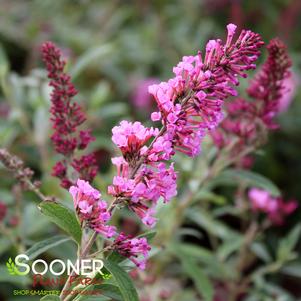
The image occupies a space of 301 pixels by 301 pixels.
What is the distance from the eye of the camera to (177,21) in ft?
15.1

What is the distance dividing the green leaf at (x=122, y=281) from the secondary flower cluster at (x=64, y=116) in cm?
28

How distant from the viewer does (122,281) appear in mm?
1267

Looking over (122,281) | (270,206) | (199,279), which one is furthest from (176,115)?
(270,206)

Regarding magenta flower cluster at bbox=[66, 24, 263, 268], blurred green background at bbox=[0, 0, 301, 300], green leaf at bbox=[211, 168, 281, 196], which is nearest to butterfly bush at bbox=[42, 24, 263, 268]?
magenta flower cluster at bbox=[66, 24, 263, 268]

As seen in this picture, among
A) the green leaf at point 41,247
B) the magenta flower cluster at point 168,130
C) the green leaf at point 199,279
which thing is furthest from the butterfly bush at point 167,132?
the green leaf at point 199,279

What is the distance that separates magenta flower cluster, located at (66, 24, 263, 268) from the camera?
1.22 meters

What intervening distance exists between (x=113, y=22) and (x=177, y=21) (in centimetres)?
55

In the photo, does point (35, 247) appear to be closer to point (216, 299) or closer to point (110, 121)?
point (216, 299)

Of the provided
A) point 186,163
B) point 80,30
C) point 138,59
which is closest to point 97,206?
point 186,163

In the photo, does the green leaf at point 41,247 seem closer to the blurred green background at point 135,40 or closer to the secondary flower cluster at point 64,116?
the secondary flower cluster at point 64,116

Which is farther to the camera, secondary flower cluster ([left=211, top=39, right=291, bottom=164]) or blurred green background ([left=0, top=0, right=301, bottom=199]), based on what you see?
blurred green background ([left=0, top=0, right=301, bottom=199])

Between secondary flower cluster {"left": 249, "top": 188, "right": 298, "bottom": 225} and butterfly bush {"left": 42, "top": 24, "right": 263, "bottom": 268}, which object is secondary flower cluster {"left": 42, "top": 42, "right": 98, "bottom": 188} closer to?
butterfly bush {"left": 42, "top": 24, "right": 263, "bottom": 268}

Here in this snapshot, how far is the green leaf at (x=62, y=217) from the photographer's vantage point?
1247 millimetres

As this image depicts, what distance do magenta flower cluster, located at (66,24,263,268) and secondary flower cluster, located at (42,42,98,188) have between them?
0.22 meters
